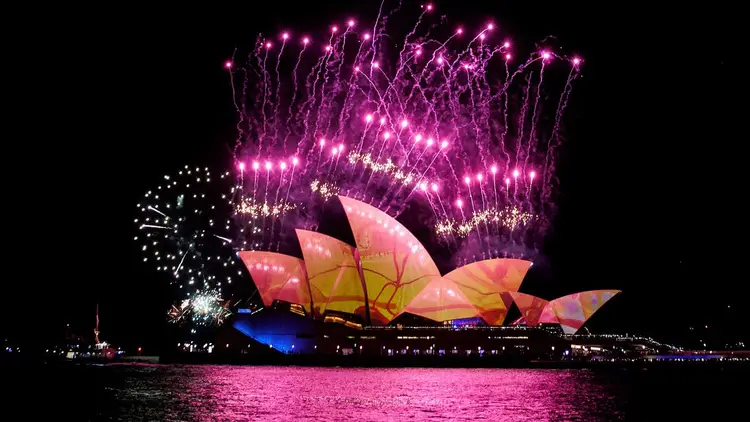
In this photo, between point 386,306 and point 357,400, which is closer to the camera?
point 357,400

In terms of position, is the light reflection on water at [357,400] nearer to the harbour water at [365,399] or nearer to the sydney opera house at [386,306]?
the harbour water at [365,399]

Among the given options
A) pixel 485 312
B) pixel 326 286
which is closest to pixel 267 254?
pixel 326 286

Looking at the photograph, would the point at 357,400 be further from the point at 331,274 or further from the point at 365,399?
the point at 331,274

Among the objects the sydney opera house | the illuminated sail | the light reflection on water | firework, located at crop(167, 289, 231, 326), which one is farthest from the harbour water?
the sydney opera house

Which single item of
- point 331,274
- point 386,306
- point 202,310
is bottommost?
point 202,310

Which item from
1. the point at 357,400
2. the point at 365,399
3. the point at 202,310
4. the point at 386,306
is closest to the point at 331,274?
the point at 386,306

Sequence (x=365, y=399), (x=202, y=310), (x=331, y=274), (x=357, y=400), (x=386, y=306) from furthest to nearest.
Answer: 1. (x=386, y=306)
2. (x=331, y=274)
3. (x=202, y=310)
4. (x=365, y=399)
5. (x=357, y=400)

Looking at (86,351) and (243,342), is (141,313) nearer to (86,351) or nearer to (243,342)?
(86,351)
